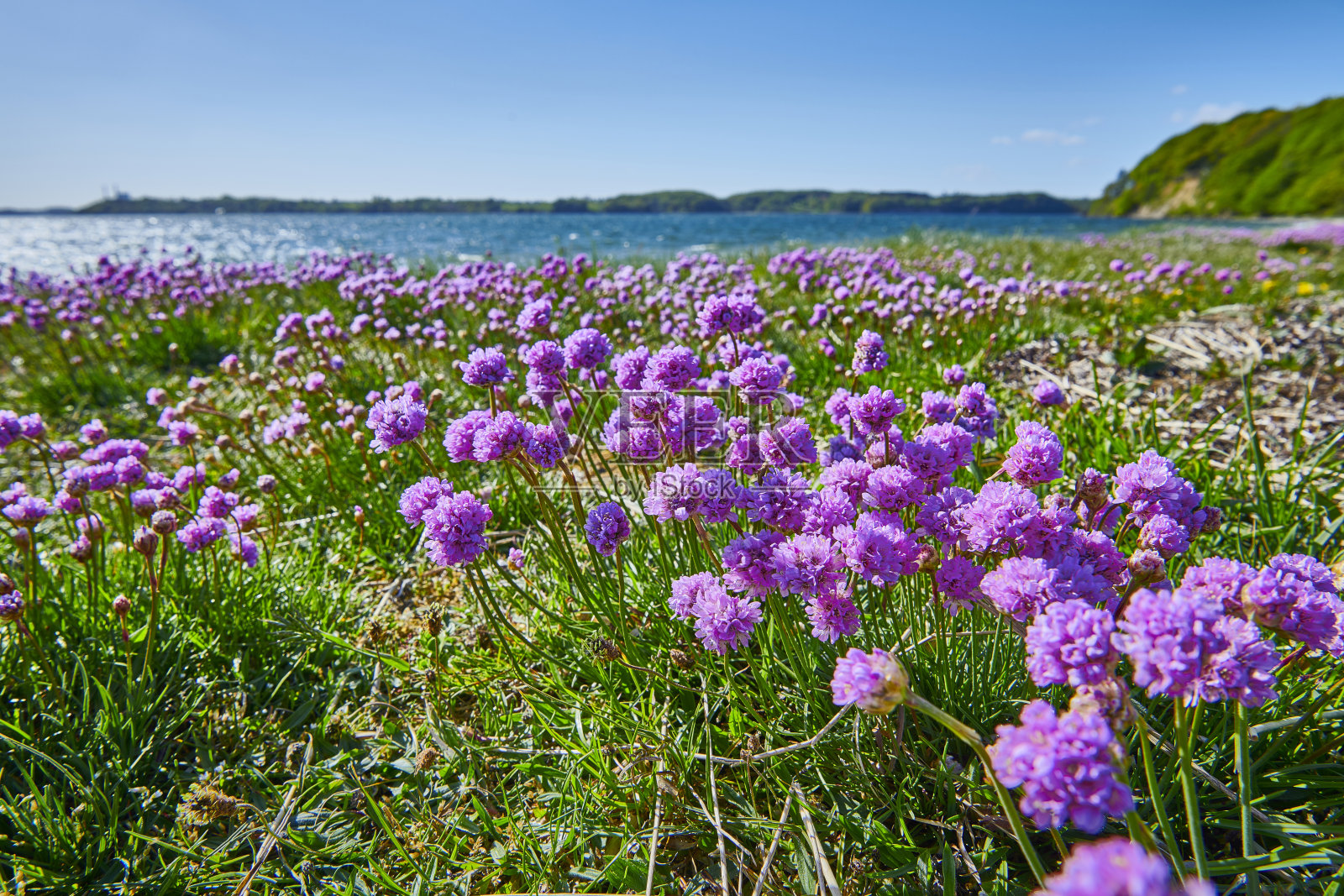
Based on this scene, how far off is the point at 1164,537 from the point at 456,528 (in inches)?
91.7

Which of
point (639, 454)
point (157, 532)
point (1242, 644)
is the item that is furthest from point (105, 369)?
point (1242, 644)

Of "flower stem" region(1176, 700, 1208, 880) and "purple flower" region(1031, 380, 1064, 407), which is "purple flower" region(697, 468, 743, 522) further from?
"purple flower" region(1031, 380, 1064, 407)

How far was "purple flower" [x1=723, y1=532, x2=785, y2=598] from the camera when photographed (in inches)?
74.5

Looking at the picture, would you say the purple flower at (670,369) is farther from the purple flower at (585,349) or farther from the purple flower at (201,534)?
the purple flower at (201,534)

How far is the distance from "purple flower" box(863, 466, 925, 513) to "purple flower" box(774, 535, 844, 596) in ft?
1.20

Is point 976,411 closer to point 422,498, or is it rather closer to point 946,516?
point 946,516

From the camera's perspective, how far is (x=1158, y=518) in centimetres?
183

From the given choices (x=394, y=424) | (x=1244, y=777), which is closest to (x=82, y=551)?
(x=394, y=424)

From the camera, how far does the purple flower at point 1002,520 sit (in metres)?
1.76

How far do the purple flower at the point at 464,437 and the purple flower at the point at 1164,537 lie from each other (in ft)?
7.90

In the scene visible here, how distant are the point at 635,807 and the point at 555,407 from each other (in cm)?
222

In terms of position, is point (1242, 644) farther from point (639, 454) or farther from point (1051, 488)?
point (1051, 488)

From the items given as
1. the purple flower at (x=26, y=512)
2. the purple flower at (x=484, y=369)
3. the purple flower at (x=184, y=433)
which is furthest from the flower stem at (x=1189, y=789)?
the purple flower at (x=184, y=433)

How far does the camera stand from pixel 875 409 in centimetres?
248
